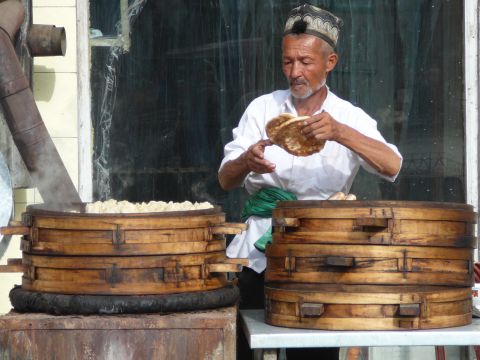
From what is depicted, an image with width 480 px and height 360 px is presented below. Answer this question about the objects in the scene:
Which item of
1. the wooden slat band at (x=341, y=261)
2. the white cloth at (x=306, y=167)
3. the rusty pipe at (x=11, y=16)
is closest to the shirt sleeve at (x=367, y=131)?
the white cloth at (x=306, y=167)

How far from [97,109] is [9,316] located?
7.95 feet

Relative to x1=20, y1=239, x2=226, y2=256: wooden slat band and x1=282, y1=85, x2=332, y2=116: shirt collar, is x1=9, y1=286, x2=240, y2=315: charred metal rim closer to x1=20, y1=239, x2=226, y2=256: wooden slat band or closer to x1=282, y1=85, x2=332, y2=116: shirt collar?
x1=20, y1=239, x2=226, y2=256: wooden slat band

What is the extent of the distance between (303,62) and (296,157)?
0.38 m

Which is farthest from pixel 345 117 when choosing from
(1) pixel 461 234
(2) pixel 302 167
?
(1) pixel 461 234

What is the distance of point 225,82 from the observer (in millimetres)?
5816

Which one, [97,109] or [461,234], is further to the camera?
[97,109]

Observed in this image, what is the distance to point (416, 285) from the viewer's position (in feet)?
11.4

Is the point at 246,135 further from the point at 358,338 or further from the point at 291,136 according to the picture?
the point at 358,338

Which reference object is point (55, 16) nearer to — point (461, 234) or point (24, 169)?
point (24, 169)

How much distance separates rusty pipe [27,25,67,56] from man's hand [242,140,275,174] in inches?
71.7

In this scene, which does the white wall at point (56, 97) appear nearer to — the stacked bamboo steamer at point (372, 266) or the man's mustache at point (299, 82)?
the man's mustache at point (299, 82)

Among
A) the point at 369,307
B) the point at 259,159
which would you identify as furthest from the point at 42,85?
the point at 369,307

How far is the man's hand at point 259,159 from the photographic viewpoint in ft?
12.5

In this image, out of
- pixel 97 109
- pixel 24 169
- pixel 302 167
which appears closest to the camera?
pixel 302 167
